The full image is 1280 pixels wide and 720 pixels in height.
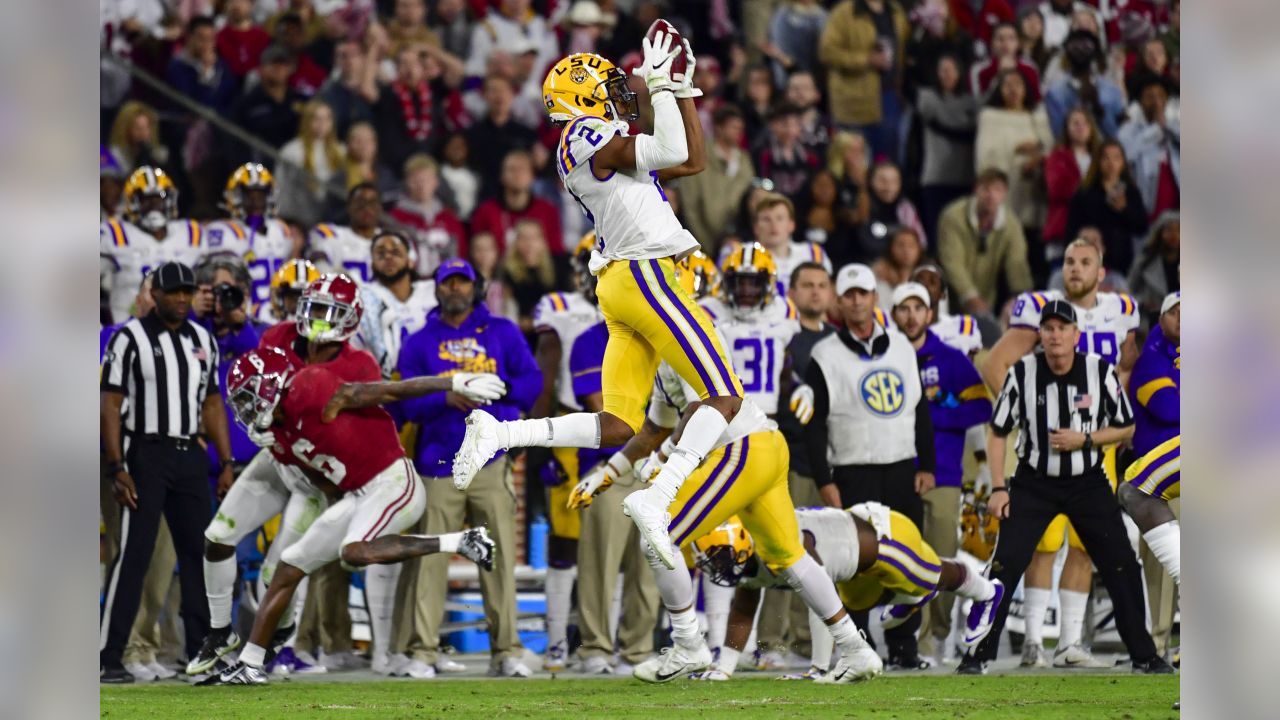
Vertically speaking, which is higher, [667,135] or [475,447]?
[667,135]

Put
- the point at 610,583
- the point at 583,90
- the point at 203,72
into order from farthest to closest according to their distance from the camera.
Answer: the point at 203,72 < the point at 610,583 < the point at 583,90

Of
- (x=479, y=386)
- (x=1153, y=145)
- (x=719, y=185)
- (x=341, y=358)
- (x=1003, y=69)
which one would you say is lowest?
(x=479, y=386)

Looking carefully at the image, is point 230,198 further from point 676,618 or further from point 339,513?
point 676,618

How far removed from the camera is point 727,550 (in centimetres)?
767

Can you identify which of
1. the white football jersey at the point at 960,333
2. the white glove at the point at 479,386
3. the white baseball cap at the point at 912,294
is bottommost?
the white glove at the point at 479,386

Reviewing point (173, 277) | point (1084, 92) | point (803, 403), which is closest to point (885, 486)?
point (803, 403)

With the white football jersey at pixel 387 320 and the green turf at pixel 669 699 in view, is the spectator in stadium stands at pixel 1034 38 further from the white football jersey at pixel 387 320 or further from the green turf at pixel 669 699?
the green turf at pixel 669 699

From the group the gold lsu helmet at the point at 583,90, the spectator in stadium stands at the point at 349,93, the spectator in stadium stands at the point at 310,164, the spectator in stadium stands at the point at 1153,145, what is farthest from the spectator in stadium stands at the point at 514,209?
the gold lsu helmet at the point at 583,90

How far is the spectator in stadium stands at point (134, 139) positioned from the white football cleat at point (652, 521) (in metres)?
6.23

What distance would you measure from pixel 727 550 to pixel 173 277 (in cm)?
291

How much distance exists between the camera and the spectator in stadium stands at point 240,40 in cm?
1252

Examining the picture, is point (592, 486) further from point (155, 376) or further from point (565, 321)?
point (155, 376)
